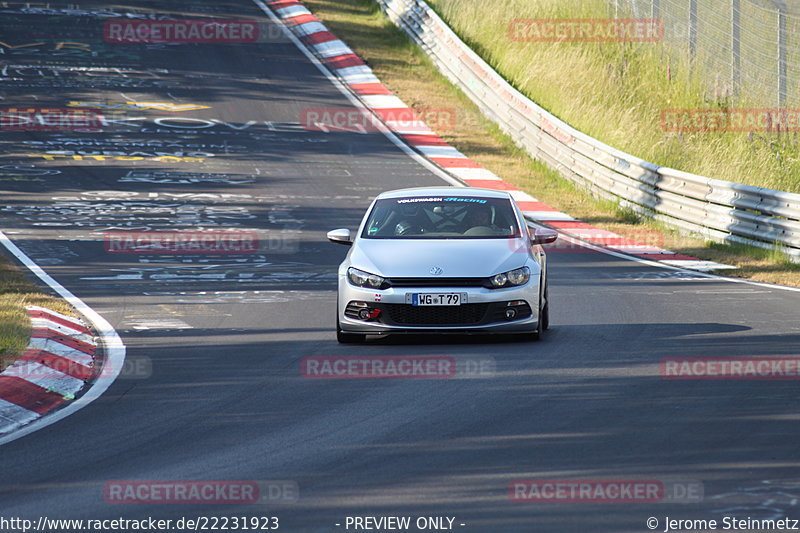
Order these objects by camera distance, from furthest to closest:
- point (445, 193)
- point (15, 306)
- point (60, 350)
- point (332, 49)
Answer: point (332, 49)
point (15, 306)
point (445, 193)
point (60, 350)

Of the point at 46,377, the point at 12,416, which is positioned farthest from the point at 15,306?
the point at 12,416

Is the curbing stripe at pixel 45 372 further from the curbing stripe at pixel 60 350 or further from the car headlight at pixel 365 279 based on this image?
the car headlight at pixel 365 279

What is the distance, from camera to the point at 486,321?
36.1 feet

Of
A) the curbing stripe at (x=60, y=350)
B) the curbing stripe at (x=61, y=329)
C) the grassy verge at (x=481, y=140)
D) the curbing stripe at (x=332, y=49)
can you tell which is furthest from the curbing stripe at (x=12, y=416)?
the curbing stripe at (x=332, y=49)

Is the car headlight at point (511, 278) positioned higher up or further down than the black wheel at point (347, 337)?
higher up

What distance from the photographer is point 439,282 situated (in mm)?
10984

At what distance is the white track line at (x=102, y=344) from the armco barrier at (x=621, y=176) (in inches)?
394

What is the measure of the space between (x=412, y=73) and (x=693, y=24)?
315 inches

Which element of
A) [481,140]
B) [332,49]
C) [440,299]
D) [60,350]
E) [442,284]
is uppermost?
[442,284]

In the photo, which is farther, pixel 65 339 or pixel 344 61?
pixel 344 61

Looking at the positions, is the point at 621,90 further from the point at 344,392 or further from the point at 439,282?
the point at 344,392

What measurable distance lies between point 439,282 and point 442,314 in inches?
11.7

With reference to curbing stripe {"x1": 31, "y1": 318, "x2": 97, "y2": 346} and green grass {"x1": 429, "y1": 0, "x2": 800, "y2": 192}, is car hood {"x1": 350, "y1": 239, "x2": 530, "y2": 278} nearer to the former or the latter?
curbing stripe {"x1": 31, "y1": 318, "x2": 97, "y2": 346}

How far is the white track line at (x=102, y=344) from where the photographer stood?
8.53 m
